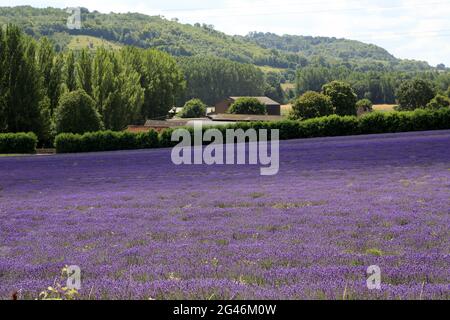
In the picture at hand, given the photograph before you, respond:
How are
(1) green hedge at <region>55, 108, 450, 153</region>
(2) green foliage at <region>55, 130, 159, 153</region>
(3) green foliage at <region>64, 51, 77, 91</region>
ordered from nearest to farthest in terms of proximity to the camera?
1. (2) green foliage at <region>55, 130, 159, 153</region>
2. (1) green hedge at <region>55, 108, 450, 153</region>
3. (3) green foliage at <region>64, 51, 77, 91</region>

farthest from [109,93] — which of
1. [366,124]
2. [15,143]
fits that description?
[366,124]

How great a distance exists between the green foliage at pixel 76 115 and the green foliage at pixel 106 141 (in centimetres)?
669

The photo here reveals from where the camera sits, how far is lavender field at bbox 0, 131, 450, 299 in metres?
6.48

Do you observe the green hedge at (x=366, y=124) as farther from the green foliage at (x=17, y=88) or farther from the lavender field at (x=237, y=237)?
the lavender field at (x=237, y=237)

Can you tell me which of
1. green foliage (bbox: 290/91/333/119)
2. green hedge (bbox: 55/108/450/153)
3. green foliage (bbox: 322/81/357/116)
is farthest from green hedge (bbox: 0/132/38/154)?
green foliage (bbox: 322/81/357/116)

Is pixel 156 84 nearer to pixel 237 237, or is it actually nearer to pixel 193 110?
pixel 193 110

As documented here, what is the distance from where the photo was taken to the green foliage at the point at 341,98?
115062 mm

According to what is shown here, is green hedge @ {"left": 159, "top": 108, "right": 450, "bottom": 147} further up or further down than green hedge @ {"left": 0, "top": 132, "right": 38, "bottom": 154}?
further up

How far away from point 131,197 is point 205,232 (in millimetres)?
7728

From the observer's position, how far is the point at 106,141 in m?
57.6

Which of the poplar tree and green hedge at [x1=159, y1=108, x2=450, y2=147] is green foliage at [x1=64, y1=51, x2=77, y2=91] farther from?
green hedge at [x1=159, y1=108, x2=450, y2=147]

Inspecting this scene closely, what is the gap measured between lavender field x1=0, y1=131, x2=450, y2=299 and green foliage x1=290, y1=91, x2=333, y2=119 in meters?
79.1

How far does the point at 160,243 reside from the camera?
9.88m

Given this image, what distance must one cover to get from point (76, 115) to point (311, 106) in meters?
50.0
